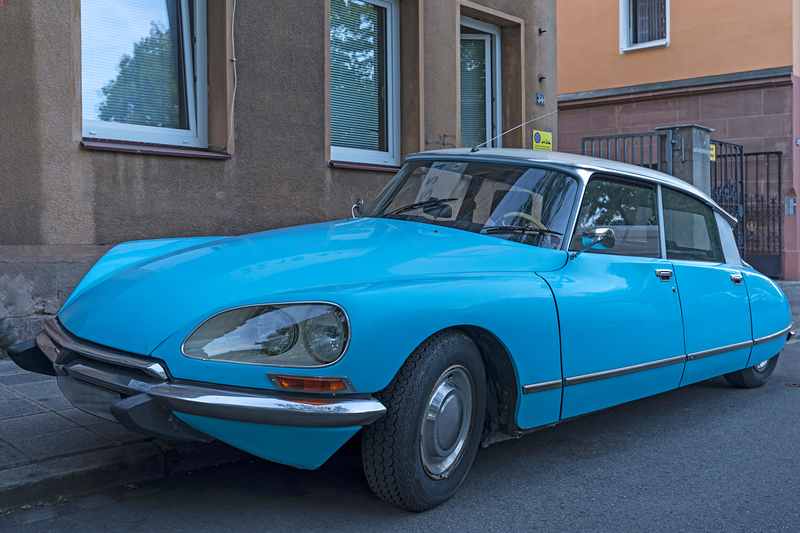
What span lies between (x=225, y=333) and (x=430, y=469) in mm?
961

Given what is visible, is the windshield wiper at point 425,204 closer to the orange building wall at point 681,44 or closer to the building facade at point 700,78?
the building facade at point 700,78

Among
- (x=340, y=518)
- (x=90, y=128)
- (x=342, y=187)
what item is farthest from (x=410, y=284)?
(x=342, y=187)

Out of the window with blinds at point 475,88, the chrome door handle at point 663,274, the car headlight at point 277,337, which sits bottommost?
the car headlight at point 277,337

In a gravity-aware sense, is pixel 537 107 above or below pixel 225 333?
above

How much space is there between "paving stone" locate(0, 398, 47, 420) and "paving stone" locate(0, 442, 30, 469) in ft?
2.02

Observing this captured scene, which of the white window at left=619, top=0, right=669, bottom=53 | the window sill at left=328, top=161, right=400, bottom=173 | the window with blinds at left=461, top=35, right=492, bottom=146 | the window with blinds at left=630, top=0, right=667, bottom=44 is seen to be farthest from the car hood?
the window with blinds at left=630, top=0, right=667, bottom=44

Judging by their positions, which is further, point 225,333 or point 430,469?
point 430,469

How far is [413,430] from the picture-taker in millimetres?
2699

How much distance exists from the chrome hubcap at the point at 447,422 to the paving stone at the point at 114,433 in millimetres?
1375

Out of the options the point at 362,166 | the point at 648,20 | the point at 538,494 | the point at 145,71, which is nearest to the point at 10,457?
the point at 538,494

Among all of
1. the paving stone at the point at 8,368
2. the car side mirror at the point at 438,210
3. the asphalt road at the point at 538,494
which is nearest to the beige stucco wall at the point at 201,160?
the paving stone at the point at 8,368

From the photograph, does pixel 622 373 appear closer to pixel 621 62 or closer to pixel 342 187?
pixel 342 187

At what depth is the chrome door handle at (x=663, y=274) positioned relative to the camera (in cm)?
399

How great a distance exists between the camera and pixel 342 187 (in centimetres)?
780
